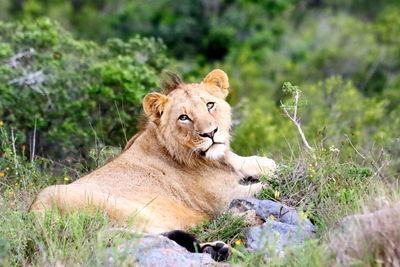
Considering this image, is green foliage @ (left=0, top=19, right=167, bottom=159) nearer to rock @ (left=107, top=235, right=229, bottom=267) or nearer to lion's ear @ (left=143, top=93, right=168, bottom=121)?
lion's ear @ (left=143, top=93, right=168, bottom=121)

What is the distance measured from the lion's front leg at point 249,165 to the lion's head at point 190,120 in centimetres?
14

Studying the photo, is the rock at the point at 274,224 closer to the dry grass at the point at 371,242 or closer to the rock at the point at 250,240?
the rock at the point at 250,240

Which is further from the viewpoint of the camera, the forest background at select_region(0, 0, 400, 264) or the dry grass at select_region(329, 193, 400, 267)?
the forest background at select_region(0, 0, 400, 264)

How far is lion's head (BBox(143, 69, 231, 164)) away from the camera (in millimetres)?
7582

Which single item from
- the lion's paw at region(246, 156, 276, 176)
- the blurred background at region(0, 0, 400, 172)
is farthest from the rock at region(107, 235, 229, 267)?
the blurred background at region(0, 0, 400, 172)

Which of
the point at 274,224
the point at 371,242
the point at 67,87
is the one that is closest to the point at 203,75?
the point at 67,87

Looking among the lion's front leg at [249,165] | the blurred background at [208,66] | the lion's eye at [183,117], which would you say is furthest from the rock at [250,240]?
the blurred background at [208,66]

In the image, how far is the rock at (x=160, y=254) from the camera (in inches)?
225

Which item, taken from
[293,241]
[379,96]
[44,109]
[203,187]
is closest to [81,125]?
[44,109]

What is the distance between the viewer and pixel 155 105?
7.90 m

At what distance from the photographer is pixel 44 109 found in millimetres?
11859

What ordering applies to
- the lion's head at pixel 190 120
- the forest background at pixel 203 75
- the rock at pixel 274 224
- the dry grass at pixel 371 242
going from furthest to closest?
1. the forest background at pixel 203 75
2. the lion's head at pixel 190 120
3. the rock at pixel 274 224
4. the dry grass at pixel 371 242

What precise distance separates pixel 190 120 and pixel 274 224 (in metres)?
1.49

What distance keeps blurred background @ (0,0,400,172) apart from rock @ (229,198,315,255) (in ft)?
3.35
